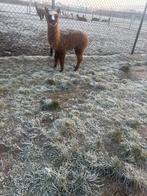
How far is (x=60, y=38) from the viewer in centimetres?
481

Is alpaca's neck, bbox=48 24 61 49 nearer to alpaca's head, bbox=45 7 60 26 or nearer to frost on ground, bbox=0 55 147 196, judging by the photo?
alpaca's head, bbox=45 7 60 26

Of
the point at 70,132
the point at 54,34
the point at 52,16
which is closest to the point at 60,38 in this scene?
the point at 54,34

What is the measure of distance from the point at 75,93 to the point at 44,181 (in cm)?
221

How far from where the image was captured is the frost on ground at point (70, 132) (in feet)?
7.64

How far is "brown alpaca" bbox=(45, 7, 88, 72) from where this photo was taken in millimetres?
4613

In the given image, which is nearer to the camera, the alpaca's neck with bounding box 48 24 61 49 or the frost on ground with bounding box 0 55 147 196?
the frost on ground with bounding box 0 55 147 196

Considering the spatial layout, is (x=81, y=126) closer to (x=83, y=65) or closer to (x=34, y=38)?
(x=83, y=65)

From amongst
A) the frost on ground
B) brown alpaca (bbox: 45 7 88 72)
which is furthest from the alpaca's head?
the frost on ground

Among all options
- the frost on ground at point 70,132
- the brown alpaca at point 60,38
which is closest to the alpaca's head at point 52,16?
the brown alpaca at point 60,38

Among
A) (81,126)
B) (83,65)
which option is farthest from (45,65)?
(81,126)

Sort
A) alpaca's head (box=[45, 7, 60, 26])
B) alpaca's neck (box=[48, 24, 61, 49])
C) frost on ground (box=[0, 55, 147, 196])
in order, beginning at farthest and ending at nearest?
alpaca's neck (box=[48, 24, 61, 49]) < alpaca's head (box=[45, 7, 60, 26]) < frost on ground (box=[0, 55, 147, 196])

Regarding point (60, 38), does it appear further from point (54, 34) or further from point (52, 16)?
point (52, 16)

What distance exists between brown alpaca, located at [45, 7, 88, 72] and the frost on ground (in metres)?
0.47

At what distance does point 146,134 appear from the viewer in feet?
11.0
